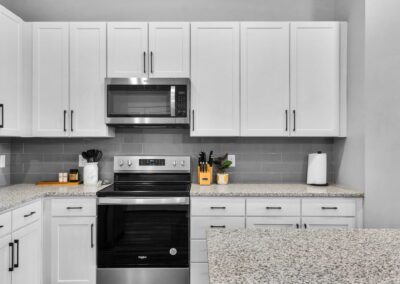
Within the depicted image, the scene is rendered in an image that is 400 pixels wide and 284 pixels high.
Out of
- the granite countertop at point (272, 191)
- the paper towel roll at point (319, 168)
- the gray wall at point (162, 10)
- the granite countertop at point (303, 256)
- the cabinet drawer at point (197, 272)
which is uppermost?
the gray wall at point (162, 10)

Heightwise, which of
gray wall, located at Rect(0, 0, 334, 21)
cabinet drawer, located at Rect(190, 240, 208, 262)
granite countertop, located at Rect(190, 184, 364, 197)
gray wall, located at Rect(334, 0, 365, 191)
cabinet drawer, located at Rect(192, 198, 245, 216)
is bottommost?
cabinet drawer, located at Rect(190, 240, 208, 262)

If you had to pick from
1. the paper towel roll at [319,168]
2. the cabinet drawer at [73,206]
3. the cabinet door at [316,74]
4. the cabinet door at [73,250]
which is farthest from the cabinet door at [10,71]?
the paper towel roll at [319,168]

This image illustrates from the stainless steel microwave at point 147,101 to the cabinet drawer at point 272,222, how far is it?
3.17 feet

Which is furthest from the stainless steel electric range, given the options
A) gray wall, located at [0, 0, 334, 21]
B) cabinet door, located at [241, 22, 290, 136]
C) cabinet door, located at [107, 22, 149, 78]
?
gray wall, located at [0, 0, 334, 21]

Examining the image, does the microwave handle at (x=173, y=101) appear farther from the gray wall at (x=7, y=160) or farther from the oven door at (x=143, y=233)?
the gray wall at (x=7, y=160)

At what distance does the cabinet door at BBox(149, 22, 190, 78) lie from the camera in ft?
9.20

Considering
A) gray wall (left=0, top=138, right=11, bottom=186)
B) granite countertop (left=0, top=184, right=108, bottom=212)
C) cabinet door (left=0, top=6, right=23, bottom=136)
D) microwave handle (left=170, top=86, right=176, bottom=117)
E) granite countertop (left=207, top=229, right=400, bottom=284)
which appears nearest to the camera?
granite countertop (left=207, top=229, right=400, bottom=284)

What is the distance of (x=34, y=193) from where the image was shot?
242 cm

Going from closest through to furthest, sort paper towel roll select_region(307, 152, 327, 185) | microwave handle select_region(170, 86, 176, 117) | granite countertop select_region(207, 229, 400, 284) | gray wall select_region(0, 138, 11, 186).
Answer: granite countertop select_region(207, 229, 400, 284) → microwave handle select_region(170, 86, 176, 117) → paper towel roll select_region(307, 152, 327, 185) → gray wall select_region(0, 138, 11, 186)

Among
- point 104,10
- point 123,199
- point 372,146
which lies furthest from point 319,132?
point 104,10

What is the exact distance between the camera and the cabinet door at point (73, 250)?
249cm

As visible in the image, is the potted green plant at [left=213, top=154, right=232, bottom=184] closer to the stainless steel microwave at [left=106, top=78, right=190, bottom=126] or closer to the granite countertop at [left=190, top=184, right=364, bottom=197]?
the granite countertop at [left=190, top=184, right=364, bottom=197]

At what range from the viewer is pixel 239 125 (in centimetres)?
281

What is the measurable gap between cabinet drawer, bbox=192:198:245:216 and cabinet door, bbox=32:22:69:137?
4.27 ft
